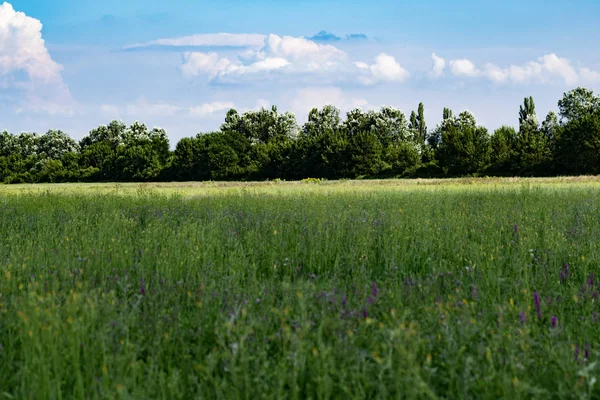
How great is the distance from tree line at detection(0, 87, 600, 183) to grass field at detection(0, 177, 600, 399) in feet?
166

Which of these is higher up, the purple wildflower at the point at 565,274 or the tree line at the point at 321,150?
the tree line at the point at 321,150

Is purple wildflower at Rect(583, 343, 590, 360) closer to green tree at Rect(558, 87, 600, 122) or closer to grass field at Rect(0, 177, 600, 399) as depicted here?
grass field at Rect(0, 177, 600, 399)

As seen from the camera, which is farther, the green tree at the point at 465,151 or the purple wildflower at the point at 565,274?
the green tree at the point at 465,151

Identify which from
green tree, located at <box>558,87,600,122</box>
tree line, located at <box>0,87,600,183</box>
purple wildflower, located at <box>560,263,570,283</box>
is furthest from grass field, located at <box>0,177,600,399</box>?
green tree, located at <box>558,87,600,122</box>

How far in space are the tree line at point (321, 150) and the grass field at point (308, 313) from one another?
50.7 meters

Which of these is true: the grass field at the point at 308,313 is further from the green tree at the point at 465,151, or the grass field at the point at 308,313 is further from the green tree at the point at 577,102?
the green tree at the point at 577,102

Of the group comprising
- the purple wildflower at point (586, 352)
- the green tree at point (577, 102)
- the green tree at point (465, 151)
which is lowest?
the purple wildflower at point (586, 352)

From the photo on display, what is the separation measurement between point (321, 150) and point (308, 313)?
63858 millimetres

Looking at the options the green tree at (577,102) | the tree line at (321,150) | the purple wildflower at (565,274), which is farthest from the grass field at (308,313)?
the green tree at (577,102)

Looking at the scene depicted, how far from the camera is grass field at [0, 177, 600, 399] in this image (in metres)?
3.12

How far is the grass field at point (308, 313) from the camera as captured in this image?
312 cm

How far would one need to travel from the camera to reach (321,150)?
67.6m

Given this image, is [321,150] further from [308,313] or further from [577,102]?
[308,313]

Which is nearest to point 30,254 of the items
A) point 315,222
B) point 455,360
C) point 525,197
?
point 315,222
